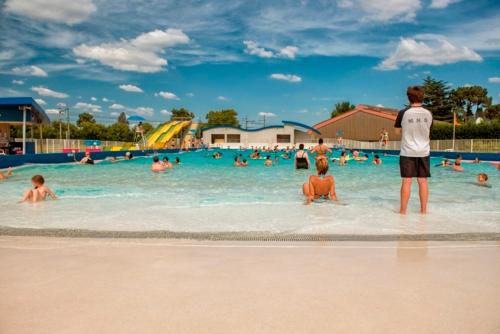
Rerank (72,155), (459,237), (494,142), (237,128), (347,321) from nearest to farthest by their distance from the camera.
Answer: (347,321)
(459,237)
(72,155)
(494,142)
(237,128)

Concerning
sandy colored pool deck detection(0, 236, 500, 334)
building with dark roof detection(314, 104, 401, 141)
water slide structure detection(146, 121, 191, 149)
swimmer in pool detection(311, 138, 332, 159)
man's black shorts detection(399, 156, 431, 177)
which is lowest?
sandy colored pool deck detection(0, 236, 500, 334)

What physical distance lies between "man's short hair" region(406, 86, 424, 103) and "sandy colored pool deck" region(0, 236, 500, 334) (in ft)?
7.49

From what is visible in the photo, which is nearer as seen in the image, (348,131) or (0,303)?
(0,303)

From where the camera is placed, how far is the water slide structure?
41094 millimetres

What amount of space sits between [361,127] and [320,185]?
4930cm

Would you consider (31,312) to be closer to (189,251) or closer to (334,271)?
(189,251)

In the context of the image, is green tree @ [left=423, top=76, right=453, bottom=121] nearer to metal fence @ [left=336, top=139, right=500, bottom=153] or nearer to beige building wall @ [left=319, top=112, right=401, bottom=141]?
beige building wall @ [left=319, top=112, right=401, bottom=141]

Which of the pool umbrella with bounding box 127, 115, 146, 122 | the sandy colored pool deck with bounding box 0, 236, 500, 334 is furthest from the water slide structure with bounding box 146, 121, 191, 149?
the sandy colored pool deck with bounding box 0, 236, 500, 334

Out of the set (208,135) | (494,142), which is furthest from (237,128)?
(494,142)

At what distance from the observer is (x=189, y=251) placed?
3.41 m

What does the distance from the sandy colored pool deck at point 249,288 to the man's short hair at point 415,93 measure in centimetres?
228

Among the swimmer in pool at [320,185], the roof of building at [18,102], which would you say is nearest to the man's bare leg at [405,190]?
the swimmer in pool at [320,185]

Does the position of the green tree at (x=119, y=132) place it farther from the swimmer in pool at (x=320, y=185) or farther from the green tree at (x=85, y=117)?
the swimmer in pool at (x=320, y=185)

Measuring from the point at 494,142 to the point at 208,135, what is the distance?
41.5 m
